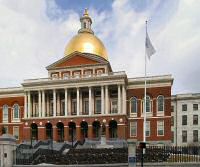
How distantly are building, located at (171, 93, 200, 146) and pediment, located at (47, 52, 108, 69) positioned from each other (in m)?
21.8

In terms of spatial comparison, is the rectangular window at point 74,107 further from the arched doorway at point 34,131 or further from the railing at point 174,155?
the railing at point 174,155

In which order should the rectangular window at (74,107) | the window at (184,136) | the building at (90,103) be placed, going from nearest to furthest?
the building at (90,103) < the rectangular window at (74,107) < the window at (184,136)

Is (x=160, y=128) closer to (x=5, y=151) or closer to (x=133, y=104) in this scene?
(x=133, y=104)

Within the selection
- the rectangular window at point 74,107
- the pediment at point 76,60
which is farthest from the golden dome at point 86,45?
the rectangular window at point 74,107

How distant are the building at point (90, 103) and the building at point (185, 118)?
16.9m

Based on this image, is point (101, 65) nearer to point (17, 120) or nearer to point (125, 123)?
point (125, 123)

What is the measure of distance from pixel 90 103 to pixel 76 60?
9.55 meters

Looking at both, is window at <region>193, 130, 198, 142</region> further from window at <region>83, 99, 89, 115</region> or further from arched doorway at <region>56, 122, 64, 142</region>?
arched doorway at <region>56, 122, 64, 142</region>

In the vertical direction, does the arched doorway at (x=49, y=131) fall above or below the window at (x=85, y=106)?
below

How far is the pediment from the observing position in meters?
72.5

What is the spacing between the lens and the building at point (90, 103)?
67.8m

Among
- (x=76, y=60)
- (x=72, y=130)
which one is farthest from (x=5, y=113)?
(x=76, y=60)

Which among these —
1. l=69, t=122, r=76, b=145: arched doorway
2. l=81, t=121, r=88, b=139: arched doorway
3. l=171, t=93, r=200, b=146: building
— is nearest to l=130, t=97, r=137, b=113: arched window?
l=81, t=121, r=88, b=139: arched doorway

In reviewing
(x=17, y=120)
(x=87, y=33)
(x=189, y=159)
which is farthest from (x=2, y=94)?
(x=189, y=159)
